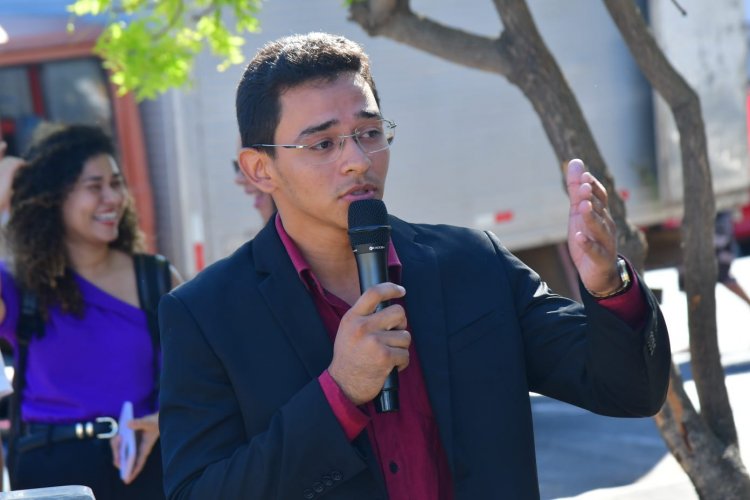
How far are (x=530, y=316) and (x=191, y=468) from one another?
2.47 feet

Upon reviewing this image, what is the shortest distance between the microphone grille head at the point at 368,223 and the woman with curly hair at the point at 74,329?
2.04m

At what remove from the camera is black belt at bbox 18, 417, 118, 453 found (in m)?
4.09

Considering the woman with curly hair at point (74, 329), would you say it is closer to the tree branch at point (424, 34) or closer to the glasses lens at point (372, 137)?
the tree branch at point (424, 34)

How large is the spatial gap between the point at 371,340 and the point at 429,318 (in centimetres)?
35

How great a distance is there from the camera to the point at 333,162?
234 centimetres

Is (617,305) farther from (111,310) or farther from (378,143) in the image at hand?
(111,310)

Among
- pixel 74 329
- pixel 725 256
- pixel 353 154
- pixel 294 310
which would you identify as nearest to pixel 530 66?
pixel 74 329

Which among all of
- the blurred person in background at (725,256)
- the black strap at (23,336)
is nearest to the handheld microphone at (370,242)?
the black strap at (23,336)

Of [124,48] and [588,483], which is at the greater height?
[124,48]

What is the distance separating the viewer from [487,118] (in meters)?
10.4

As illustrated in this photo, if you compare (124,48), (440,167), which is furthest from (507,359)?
(440,167)

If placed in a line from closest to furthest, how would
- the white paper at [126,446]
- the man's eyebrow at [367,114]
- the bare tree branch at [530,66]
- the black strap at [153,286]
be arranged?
the man's eyebrow at [367,114]
the white paper at [126,446]
the bare tree branch at [530,66]
the black strap at [153,286]

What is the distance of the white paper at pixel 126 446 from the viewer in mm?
4020

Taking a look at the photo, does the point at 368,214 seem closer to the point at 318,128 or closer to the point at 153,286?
the point at 318,128
